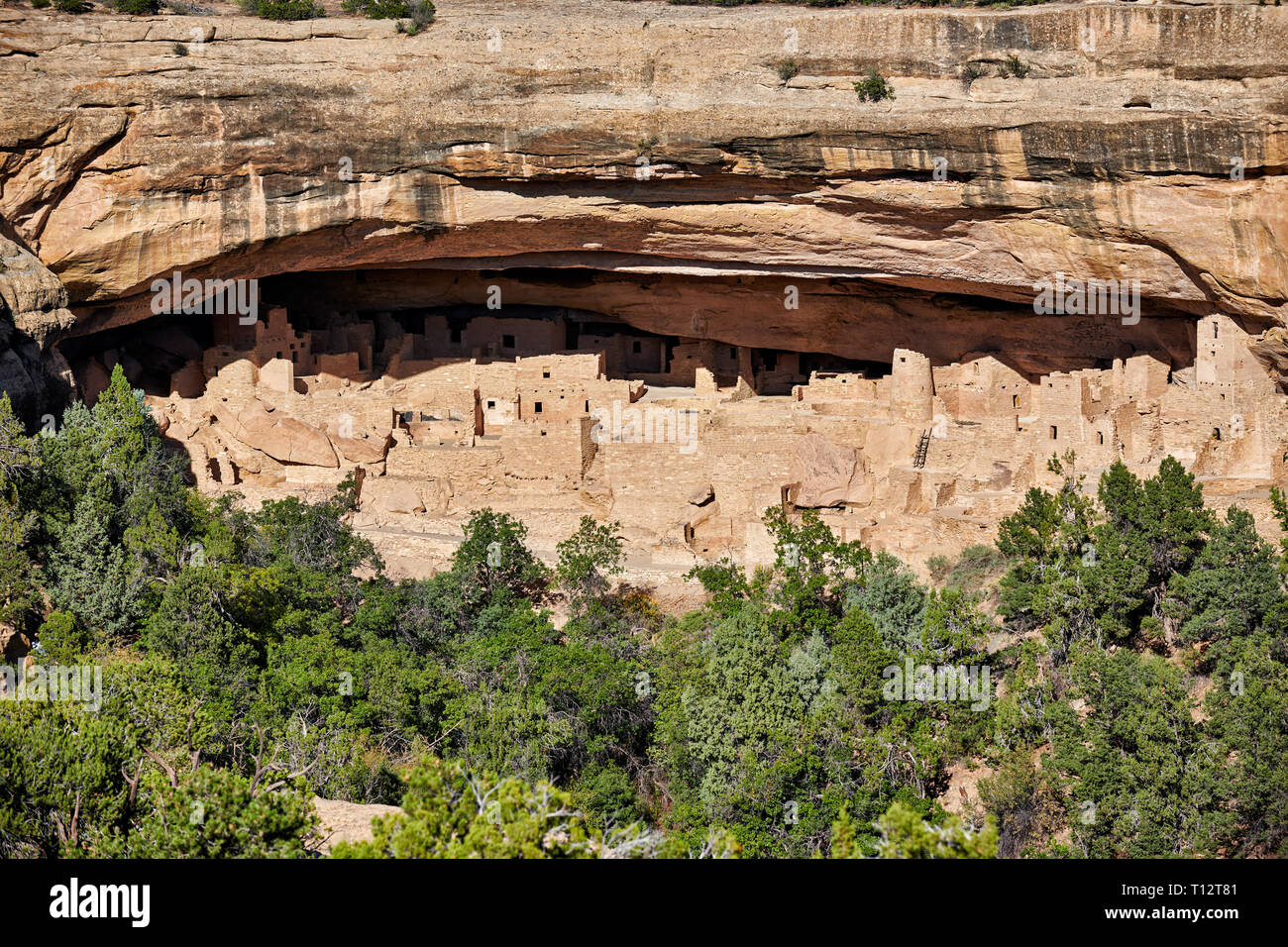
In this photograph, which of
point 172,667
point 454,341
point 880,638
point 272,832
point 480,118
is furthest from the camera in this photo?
point 454,341

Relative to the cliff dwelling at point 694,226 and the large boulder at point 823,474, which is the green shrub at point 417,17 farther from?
the large boulder at point 823,474

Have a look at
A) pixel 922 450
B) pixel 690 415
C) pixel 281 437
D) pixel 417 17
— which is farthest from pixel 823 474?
pixel 417 17

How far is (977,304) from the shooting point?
99.1 ft

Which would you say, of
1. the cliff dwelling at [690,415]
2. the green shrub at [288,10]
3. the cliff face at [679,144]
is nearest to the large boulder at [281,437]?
the cliff dwelling at [690,415]

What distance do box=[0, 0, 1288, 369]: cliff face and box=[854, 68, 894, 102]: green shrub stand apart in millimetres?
127

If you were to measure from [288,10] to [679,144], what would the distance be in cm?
775

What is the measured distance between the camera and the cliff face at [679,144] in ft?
80.7

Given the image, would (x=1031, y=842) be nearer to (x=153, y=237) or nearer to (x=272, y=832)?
(x=272, y=832)

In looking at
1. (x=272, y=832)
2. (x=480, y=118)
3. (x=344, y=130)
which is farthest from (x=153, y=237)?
(x=272, y=832)

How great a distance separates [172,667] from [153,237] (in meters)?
8.62

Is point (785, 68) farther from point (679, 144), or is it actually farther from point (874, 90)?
point (679, 144)

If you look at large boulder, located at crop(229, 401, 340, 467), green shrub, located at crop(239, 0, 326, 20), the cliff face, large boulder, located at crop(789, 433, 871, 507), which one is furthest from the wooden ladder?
green shrub, located at crop(239, 0, 326, 20)

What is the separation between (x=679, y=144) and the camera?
84.8ft

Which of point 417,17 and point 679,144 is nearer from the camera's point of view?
point 679,144
